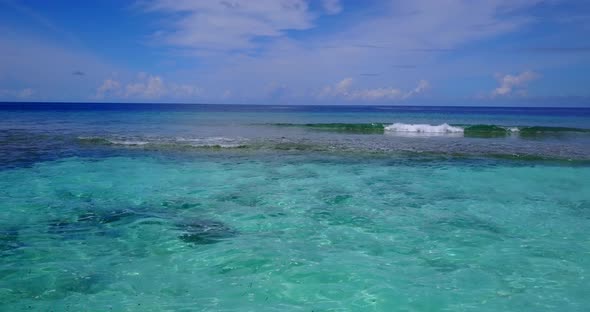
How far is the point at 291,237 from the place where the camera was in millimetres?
10172

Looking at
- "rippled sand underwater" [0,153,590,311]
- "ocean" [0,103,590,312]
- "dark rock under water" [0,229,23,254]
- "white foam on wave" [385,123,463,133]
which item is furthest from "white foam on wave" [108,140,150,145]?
"white foam on wave" [385,123,463,133]

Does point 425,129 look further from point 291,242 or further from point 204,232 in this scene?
point 204,232

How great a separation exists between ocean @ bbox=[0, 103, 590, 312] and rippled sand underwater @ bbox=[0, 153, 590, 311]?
0.13 feet

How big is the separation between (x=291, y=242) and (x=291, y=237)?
0.34m

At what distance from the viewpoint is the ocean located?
24.0ft

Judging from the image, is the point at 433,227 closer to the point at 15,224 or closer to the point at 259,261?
the point at 259,261

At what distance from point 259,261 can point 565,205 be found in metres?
10.8

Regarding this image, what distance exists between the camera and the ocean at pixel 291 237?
7.30 meters

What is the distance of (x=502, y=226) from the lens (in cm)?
1126

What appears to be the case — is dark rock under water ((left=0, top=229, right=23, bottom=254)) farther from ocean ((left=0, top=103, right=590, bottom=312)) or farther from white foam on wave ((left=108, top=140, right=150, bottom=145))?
white foam on wave ((left=108, top=140, right=150, bottom=145))

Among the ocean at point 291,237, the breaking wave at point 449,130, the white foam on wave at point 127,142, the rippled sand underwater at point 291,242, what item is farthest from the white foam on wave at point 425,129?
→ the white foam on wave at point 127,142

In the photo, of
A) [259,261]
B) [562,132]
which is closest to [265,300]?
[259,261]

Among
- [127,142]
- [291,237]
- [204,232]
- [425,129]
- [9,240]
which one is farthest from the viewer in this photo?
[425,129]

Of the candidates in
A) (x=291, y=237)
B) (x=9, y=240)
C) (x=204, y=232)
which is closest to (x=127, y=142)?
(x=9, y=240)
